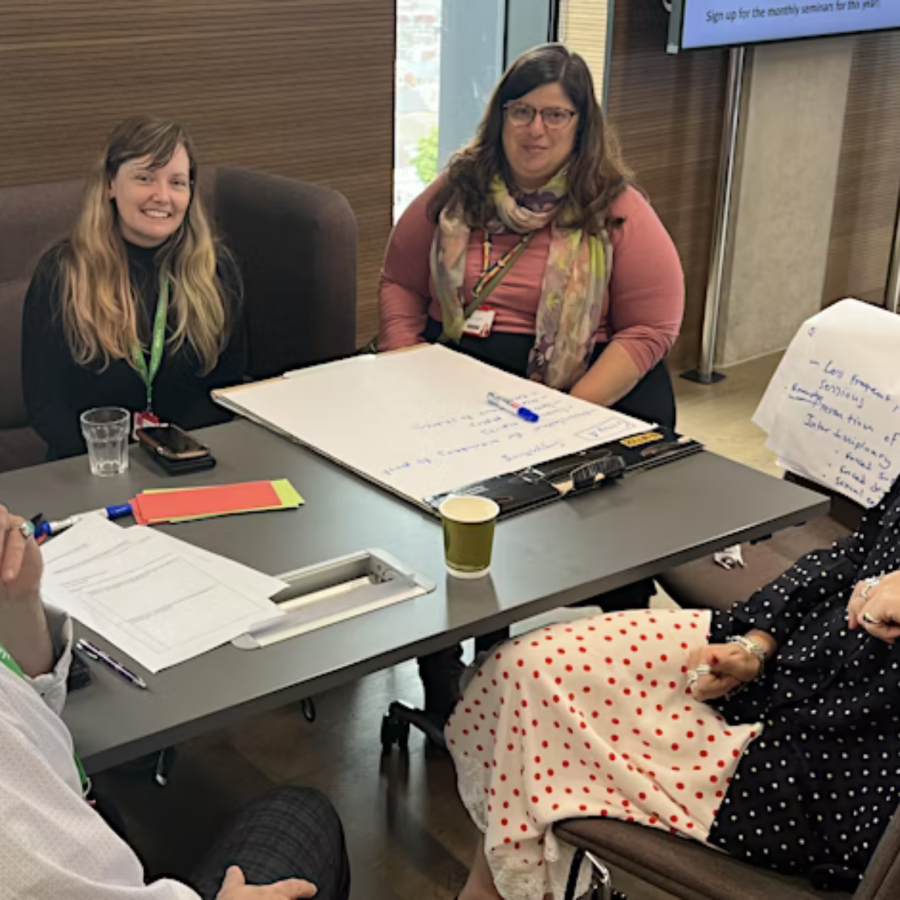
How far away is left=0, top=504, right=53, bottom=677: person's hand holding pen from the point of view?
133 centimetres

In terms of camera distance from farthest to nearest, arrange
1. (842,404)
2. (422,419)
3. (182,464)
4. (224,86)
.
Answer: (224,86) → (842,404) → (422,419) → (182,464)

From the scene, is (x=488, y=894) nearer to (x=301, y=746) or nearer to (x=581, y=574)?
(x=581, y=574)

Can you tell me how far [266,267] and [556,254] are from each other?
748 millimetres

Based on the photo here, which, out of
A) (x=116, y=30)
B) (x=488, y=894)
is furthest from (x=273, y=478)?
(x=116, y=30)

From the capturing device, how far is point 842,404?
7.47ft

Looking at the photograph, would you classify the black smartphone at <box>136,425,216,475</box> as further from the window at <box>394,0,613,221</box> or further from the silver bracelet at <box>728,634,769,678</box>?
the window at <box>394,0,613,221</box>

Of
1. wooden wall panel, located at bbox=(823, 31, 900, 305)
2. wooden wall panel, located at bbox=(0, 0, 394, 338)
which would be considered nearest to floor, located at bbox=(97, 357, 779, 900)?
wooden wall panel, located at bbox=(0, 0, 394, 338)

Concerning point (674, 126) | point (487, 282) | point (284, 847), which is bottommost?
point (284, 847)

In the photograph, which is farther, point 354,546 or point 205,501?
point 205,501

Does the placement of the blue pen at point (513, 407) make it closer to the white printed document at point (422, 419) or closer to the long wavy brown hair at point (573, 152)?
the white printed document at point (422, 419)

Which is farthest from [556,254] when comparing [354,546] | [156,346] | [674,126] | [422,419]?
[674,126]

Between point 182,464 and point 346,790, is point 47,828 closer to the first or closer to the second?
point 182,464

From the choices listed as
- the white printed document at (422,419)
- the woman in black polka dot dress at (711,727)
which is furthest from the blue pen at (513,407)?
the woman in black polka dot dress at (711,727)

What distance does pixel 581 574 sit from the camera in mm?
1638
